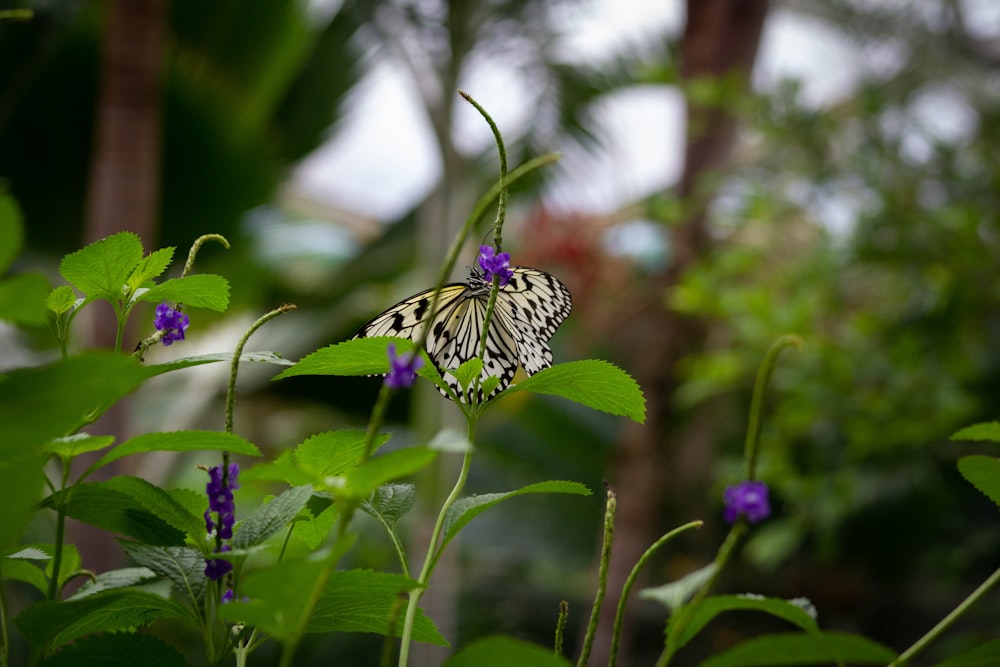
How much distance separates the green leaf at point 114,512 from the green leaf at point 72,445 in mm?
15

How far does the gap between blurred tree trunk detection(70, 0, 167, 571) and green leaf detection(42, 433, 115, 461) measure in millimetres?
2847

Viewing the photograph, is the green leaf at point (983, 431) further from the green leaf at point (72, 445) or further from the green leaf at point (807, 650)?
the green leaf at point (72, 445)

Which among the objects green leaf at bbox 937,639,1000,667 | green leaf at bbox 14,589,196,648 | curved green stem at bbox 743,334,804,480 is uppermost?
curved green stem at bbox 743,334,804,480

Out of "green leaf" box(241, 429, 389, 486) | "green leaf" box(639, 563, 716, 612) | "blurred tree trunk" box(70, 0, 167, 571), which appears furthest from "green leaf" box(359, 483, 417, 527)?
"blurred tree trunk" box(70, 0, 167, 571)

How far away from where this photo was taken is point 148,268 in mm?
480

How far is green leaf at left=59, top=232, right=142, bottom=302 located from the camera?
44 centimetres

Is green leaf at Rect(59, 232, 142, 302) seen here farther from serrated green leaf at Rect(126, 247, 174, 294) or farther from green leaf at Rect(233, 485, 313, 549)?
green leaf at Rect(233, 485, 313, 549)

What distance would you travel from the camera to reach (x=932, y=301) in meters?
2.47

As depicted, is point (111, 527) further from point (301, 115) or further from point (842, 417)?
point (301, 115)

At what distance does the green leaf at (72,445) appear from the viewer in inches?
14.6

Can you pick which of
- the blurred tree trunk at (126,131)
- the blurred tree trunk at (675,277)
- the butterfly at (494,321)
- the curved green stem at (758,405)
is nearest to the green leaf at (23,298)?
the curved green stem at (758,405)

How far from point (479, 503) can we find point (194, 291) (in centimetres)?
17

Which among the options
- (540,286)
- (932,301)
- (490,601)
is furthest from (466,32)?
(490,601)

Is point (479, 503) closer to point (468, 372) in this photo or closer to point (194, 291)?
point (468, 372)
